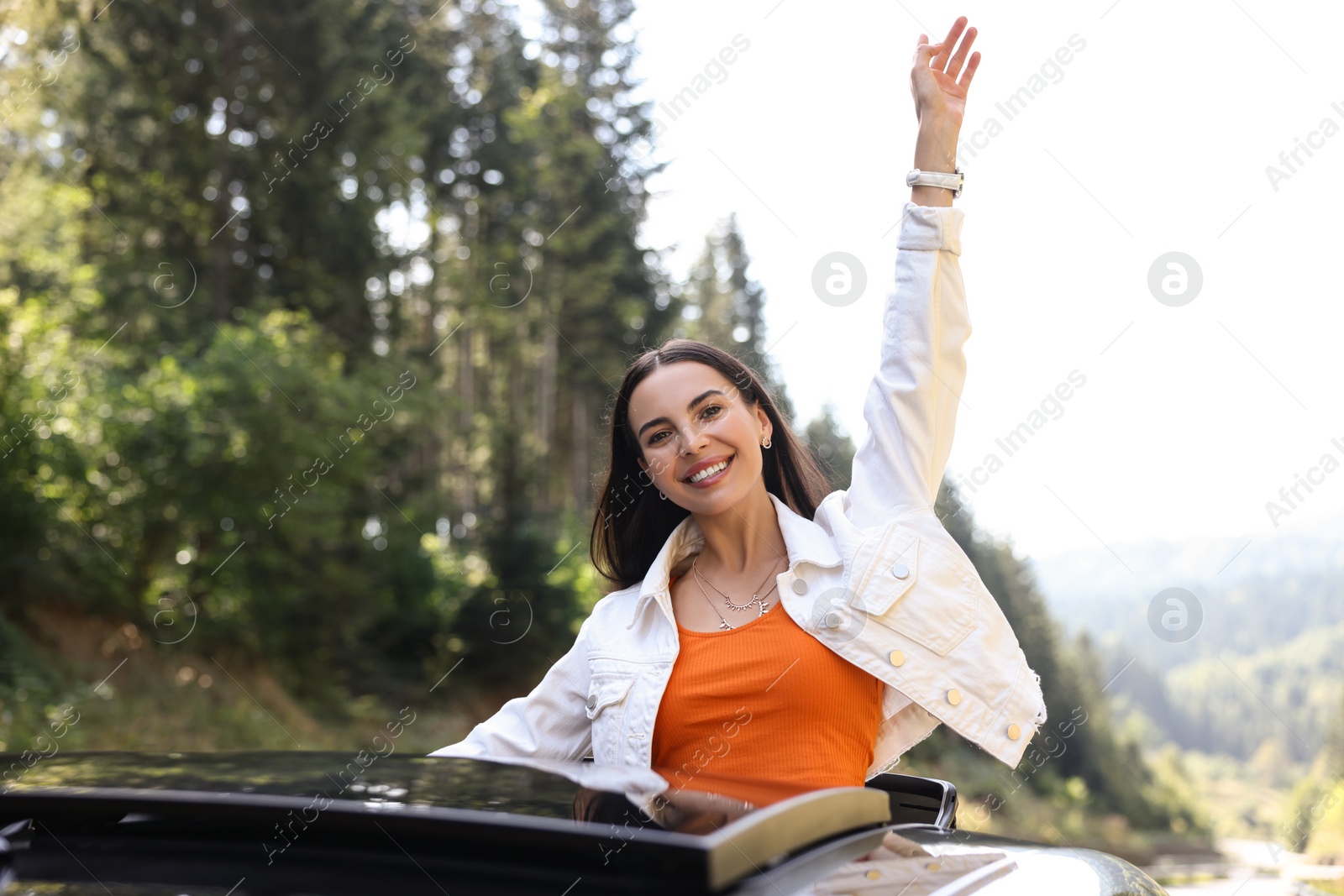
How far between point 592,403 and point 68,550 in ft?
51.9

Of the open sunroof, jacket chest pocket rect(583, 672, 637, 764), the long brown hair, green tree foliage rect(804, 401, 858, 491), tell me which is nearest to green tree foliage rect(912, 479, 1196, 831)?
green tree foliage rect(804, 401, 858, 491)

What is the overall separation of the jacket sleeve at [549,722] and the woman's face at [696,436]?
0.45m

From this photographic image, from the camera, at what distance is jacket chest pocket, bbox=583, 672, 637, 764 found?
95.2 inches

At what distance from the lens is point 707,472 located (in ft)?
8.87

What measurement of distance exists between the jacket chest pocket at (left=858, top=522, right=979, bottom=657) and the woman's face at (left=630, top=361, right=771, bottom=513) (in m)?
0.45

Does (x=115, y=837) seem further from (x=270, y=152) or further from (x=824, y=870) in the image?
(x=270, y=152)

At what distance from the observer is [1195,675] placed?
11569 centimetres

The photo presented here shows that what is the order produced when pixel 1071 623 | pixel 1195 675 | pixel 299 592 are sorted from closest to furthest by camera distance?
pixel 299 592 → pixel 1071 623 → pixel 1195 675

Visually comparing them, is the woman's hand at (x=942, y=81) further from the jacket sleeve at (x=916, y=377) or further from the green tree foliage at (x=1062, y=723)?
the green tree foliage at (x=1062, y=723)

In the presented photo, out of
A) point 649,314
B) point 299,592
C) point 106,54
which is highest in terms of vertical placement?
point 106,54

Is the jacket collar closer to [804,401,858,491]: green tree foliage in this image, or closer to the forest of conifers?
the forest of conifers

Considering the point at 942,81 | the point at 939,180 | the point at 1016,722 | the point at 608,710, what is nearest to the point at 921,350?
the point at 939,180

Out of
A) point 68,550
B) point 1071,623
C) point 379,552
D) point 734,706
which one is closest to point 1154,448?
point 1071,623

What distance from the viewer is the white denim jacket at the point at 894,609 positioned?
2.37 meters
